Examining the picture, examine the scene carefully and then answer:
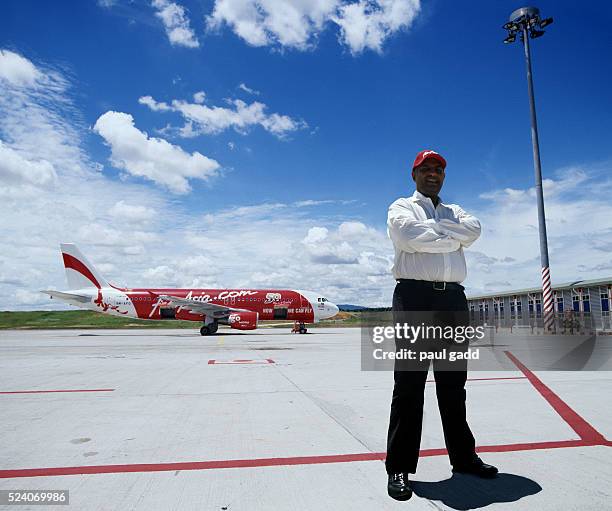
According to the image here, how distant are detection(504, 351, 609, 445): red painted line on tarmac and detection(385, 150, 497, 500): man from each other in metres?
1.26

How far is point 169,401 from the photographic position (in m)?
5.14

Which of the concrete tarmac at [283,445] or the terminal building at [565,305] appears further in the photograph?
the terminal building at [565,305]

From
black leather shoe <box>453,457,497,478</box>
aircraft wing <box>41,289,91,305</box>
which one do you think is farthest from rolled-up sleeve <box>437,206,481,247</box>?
aircraft wing <box>41,289,91,305</box>

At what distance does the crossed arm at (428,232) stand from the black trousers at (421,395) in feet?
0.81

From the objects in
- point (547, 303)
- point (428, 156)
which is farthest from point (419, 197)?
point (547, 303)

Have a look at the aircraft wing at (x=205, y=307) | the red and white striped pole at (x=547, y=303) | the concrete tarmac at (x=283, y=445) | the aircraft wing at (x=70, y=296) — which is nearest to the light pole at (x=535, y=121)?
the red and white striped pole at (x=547, y=303)

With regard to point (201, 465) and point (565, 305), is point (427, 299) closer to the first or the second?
point (201, 465)

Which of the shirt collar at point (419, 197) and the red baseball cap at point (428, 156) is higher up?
the red baseball cap at point (428, 156)

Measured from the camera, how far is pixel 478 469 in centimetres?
266

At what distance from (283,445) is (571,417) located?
2.73m

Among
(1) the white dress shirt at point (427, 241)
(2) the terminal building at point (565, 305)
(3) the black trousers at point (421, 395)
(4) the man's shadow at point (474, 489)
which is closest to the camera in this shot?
(4) the man's shadow at point (474, 489)

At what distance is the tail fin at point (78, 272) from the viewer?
3102cm

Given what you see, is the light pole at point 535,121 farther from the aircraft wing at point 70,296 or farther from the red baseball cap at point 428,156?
the aircraft wing at point 70,296

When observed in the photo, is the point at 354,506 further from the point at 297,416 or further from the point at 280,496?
the point at 297,416
